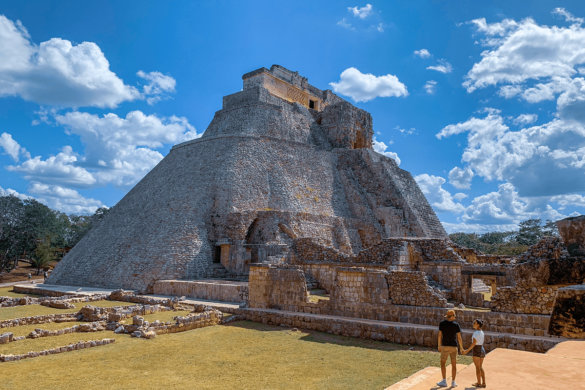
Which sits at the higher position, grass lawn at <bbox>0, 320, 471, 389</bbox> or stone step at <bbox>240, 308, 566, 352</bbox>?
stone step at <bbox>240, 308, 566, 352</bbox>

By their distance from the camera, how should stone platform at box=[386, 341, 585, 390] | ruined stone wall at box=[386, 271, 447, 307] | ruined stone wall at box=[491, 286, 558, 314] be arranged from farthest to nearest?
1. ruined stone wall at box=[386, 271, 447, 307]
2. ruined stone wall at box=[491, 286, 558, 314]
3. stone platform at box=[386, 341, 585, 390]

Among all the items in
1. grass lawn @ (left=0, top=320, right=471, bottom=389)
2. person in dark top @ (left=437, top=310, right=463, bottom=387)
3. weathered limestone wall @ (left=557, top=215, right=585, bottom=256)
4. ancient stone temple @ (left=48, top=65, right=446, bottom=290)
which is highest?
ancient stone temple @ (left=48, top=65, right=446, bottom=290)

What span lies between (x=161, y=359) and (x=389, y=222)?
21781 mm

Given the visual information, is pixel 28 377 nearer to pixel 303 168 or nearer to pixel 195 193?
pixel 195 193

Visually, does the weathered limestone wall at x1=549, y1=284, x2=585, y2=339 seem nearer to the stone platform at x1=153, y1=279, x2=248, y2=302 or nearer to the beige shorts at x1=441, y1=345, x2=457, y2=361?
the beige shorts at x1=441, y1=345, x2=457, y2=361

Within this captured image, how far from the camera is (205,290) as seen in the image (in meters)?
16.3

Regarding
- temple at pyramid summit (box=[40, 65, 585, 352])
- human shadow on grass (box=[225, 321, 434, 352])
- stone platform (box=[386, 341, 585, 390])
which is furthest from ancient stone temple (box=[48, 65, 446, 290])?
stone platform (box=[386, 341, 585, 390])

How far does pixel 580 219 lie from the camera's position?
2.58m

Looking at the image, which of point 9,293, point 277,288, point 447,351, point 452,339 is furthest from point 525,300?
point 9,293

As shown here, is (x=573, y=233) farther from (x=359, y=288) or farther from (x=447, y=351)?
(x=359, y=288)

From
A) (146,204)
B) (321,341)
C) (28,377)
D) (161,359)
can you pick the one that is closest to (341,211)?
(146,204)

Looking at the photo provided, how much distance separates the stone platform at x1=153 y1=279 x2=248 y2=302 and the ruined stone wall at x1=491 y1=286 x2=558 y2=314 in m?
8.55

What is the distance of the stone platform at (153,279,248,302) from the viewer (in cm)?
1527

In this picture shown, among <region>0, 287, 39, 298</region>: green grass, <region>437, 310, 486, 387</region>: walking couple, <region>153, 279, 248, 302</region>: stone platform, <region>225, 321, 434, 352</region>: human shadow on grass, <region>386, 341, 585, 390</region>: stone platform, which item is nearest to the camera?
<region>386, 341, 585, 390</region>: stone platform
